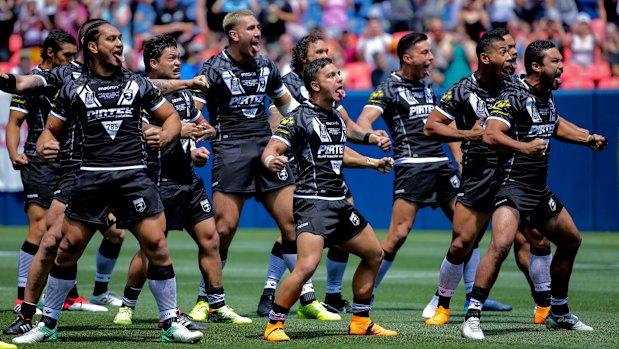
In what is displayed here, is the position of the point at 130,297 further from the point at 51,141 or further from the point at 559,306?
the point at 559,306

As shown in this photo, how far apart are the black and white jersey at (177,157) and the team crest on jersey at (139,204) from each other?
1561mm

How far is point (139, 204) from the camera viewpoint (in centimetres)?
820

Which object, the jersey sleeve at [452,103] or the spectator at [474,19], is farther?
the spectator at [474,19]

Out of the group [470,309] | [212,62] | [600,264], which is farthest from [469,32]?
[470,309]

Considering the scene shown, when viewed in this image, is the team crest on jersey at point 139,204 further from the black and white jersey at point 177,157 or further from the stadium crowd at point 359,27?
the stadium crowd at point 359,27

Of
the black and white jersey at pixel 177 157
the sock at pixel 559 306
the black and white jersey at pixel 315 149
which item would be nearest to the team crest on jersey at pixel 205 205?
the black and white jersey at pixel 177 157

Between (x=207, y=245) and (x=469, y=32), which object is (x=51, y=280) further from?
(x=469, y=32)

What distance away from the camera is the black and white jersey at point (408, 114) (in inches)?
443

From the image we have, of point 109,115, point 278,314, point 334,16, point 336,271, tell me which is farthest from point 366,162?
point 334,16

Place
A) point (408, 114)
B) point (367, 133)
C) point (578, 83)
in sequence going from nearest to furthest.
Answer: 1. point (367, 133)
2. point (408, 114)
3. point (578, 83)

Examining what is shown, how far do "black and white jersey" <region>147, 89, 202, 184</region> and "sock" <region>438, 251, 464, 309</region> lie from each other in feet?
7.95

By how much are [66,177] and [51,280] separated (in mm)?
1666

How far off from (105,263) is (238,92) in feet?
7.68

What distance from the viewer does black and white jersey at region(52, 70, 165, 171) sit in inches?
324
